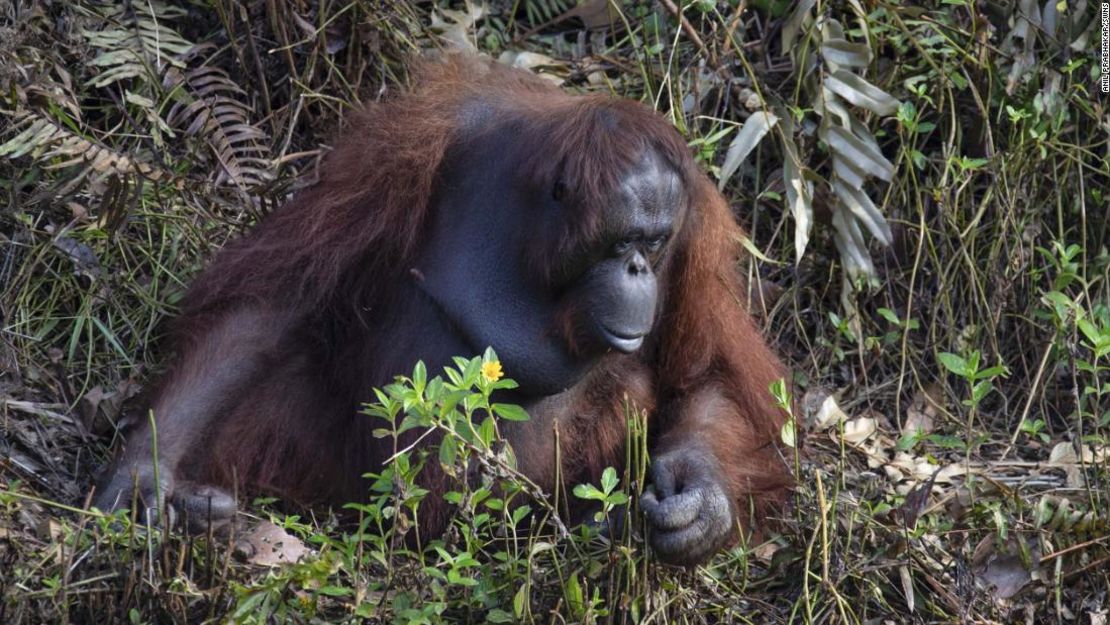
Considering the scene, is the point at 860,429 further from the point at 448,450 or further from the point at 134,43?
the point at 134,43

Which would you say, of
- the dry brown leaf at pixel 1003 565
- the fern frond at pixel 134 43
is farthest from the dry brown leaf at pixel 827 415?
the fern frond at pixel 134 43

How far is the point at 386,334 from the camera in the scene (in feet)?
11.8

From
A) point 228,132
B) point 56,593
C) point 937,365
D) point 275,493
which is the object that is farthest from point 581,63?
point 56,593

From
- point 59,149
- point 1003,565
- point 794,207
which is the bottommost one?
point 1003,565

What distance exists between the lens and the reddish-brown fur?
3.49m

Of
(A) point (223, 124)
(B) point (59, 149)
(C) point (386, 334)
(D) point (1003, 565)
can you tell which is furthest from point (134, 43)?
(D) point (1003, 565)

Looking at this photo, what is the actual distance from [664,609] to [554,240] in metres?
0.86

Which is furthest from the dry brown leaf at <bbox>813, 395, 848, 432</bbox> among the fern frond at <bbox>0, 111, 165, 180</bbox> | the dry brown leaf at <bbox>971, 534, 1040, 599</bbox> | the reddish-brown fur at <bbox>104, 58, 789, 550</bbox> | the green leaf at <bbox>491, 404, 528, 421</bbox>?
the fern frond at <bbox>0, 111, 165, 180</bbox>

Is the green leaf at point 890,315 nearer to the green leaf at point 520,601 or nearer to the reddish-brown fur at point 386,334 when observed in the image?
the reddish-brown fur at point 386,334

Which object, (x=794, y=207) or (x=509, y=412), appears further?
(x=794, y=207)

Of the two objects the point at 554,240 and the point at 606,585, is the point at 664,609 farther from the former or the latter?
the point at 554,240

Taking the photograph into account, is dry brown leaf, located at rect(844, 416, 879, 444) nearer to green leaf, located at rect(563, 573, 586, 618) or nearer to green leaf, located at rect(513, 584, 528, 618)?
green leaf, located at rect(563, 573, 586, 618)

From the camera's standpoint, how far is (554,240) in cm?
333

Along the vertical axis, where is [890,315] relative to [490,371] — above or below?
below
